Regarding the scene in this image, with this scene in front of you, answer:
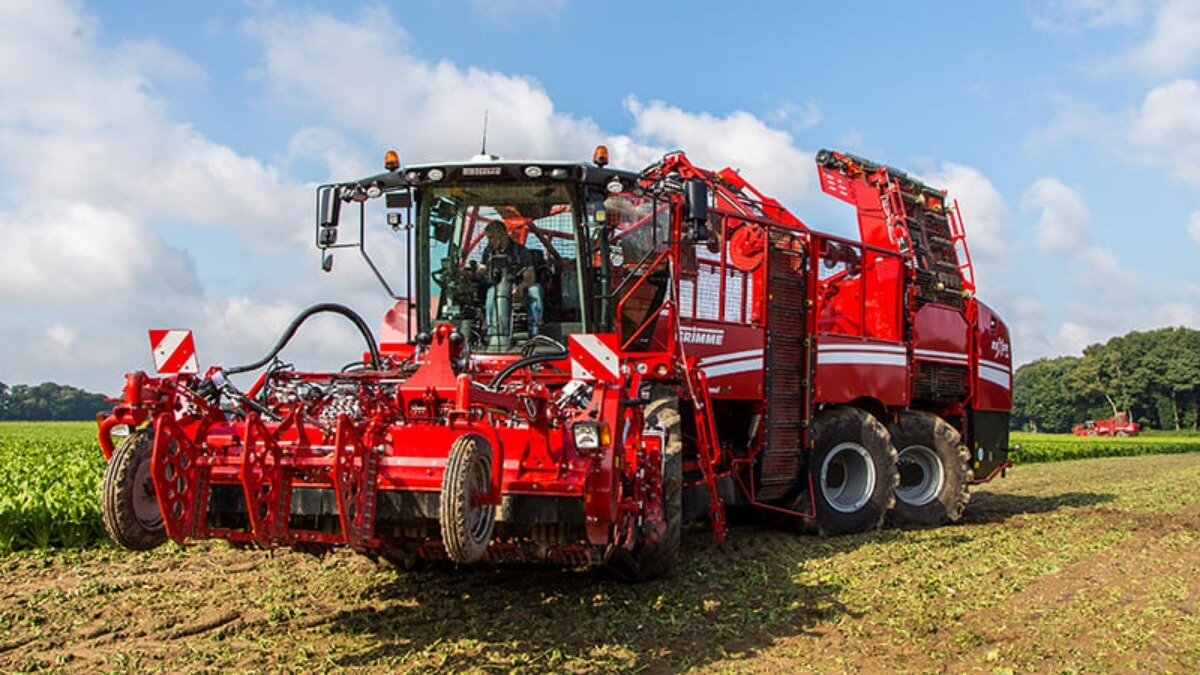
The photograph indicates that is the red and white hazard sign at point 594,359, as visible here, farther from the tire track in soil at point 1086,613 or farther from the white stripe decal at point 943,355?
the white stripe decal at point 943,355

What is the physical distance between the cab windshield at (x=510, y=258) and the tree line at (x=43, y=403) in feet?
185

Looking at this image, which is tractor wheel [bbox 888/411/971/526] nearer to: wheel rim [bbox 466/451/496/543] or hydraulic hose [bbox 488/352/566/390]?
hydraulic hose [bbox 488/352/566/390]

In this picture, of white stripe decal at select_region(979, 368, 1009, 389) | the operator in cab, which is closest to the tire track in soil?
white stripe decal at select_region(979, 368, 1009, 389)

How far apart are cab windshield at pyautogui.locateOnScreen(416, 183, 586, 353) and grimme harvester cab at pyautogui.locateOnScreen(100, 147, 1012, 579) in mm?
19

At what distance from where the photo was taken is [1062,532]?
852 cm

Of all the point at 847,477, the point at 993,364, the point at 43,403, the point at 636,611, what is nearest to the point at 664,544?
the point at 636,611

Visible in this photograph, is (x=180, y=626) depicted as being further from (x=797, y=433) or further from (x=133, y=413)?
(x=797, y=433)

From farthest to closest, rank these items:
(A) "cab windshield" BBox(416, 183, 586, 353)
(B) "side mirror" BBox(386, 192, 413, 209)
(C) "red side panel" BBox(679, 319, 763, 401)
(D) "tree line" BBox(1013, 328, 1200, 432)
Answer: (D) "tree line" BBox(1013, 328, 1200, 432), (C) "red side panel" BBox(679, 319, 763, 401), (B) "side mirror" BBox(386, 192, 413, 209), (A) "cab windshield" BBox(416, 183, 586, 353)

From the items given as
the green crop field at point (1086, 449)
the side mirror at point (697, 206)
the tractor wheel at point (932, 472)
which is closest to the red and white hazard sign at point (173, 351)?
the side mirror at point (697, 206)

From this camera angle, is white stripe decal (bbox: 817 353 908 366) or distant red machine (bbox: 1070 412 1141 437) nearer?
white stripe decal (bbox: 817 353 908 366)

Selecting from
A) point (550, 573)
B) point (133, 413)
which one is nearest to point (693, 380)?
point (550, 573)

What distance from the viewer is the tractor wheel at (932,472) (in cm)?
941

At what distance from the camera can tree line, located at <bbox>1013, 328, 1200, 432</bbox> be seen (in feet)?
251

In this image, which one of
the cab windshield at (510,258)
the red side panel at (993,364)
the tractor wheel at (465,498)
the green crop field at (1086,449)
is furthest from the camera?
the green crop field at (1086,449)
